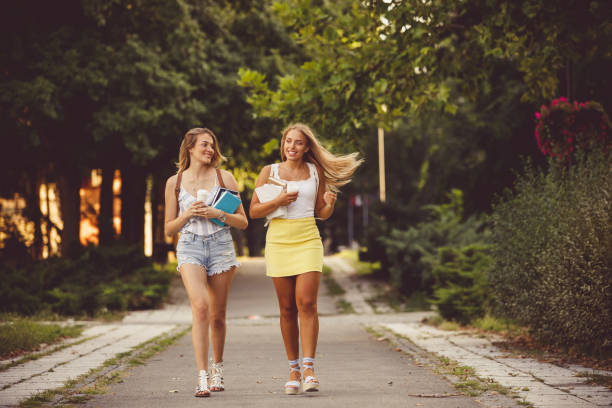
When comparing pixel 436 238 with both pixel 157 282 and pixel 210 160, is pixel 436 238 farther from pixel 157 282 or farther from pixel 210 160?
pixel 210 160

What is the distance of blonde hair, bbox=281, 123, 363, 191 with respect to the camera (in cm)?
742

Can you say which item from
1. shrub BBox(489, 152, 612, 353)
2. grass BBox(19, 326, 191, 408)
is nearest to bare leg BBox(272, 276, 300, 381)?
grass BBox(19, 326, 191, 408)

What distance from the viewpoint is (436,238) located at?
20734 millimetres

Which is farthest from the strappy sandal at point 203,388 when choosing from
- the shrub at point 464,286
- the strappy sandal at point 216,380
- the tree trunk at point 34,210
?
the tree trunk at point 34,210

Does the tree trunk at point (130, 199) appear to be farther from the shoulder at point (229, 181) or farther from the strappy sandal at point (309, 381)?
the strappy sandal at point (309, 381)

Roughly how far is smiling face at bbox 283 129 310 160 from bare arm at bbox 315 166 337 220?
0.22 metres

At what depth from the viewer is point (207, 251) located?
7184mm

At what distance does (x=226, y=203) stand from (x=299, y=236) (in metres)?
0.62

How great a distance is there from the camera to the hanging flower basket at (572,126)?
11883 mm

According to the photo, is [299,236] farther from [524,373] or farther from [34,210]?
[34,210]

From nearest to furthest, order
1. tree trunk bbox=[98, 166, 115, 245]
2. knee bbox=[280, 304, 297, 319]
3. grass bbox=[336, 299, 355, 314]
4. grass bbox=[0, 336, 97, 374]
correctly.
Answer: knee bbox=[280, 304, 297, 319]
grass bbox=[0, 336, 97, 374]
grass bbox=[336, 299, 355, 314]
tree trunk bbox=[98, 166, 115, 245]

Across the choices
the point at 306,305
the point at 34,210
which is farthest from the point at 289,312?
the point at 34,210

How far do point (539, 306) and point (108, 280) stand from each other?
39.1ft

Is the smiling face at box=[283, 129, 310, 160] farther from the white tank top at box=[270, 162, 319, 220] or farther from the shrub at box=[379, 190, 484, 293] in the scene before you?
the shrub at box=[379, 190, 484, 293]
